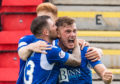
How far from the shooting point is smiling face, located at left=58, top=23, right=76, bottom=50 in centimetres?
297

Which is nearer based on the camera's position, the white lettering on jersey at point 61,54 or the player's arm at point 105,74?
the player's arm at point 105,74

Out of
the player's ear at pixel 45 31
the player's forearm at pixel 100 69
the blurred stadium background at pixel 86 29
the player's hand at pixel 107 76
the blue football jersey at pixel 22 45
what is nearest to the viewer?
the player's hand at pixel 107 76

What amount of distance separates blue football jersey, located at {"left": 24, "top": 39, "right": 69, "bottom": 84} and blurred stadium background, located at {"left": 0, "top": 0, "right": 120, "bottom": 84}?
1.48 m

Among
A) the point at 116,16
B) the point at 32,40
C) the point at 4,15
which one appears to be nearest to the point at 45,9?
the point at 32,40

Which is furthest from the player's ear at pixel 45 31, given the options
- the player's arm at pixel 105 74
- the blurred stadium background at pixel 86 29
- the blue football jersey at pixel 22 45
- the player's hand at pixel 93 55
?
the blurred stadium background at pixel 86 29

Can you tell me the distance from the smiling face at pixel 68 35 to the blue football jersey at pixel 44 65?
0.10 meters

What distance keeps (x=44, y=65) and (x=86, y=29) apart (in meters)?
2.06

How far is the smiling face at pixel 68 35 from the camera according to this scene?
9.76 ft

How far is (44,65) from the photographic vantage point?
2.88 m

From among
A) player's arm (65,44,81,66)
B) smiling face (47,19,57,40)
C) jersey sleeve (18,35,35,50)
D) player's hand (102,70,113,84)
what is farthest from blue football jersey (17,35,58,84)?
player's hand (102,70,113,84)

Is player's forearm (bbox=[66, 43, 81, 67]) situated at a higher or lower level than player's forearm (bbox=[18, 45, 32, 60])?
lower

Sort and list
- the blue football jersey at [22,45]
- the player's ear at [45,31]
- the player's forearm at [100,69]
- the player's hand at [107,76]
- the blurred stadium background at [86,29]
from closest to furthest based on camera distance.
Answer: the player's hand at [107,76]
the player's forearm at [100,69]
the player's ear at [45,31]
the blue football jersey at [22,45]
the blurred stadium background at [86,29]

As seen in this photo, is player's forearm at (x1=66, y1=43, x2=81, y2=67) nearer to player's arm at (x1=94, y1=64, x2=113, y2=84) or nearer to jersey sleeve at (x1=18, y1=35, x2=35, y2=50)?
player's arm at (x1=94, y1=64, x2=113, y2=84)

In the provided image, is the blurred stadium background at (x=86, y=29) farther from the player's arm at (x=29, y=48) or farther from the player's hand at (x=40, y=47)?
the player's hand at (x=40, y=47)
